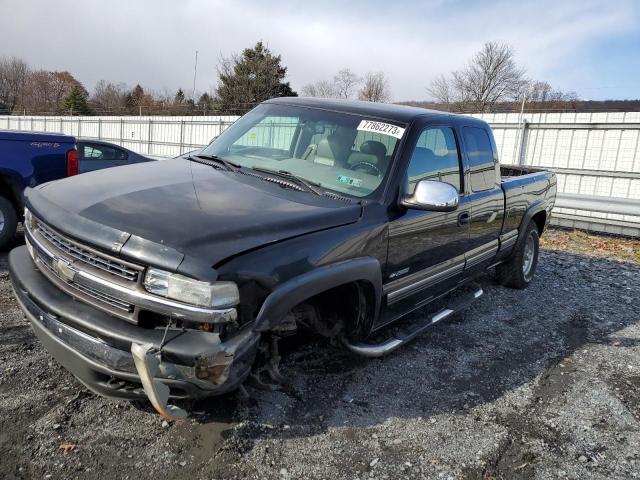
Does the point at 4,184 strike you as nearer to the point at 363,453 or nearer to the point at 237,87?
the point at 363,453

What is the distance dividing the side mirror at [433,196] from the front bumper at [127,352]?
55.5 inches

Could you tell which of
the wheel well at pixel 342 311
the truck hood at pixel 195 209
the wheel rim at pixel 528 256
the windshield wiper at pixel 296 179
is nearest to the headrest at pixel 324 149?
the windshield wiper at pixel 296 179

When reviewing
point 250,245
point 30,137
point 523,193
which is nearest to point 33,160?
point 30,137

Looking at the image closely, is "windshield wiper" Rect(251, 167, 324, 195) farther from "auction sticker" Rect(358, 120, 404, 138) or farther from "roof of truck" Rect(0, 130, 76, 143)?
"roof of truck" Rect(0, 130, 76, 143)

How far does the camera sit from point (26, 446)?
8.03 feet

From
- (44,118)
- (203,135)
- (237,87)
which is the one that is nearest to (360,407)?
(203,135)

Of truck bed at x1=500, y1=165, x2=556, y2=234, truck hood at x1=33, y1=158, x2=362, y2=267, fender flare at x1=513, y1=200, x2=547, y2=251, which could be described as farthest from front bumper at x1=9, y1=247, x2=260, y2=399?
fender flare at x1=513, y1=200, x2=547, y2=251

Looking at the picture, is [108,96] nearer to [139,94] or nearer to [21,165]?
[139,94]

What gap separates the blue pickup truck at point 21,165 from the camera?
18.2 ft

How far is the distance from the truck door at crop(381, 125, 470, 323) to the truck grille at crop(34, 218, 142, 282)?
160 centimetres

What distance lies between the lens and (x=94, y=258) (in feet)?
7.77

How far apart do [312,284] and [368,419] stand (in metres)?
1.05

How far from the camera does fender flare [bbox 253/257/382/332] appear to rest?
232cm

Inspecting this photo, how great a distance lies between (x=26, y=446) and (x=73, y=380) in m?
0.61
